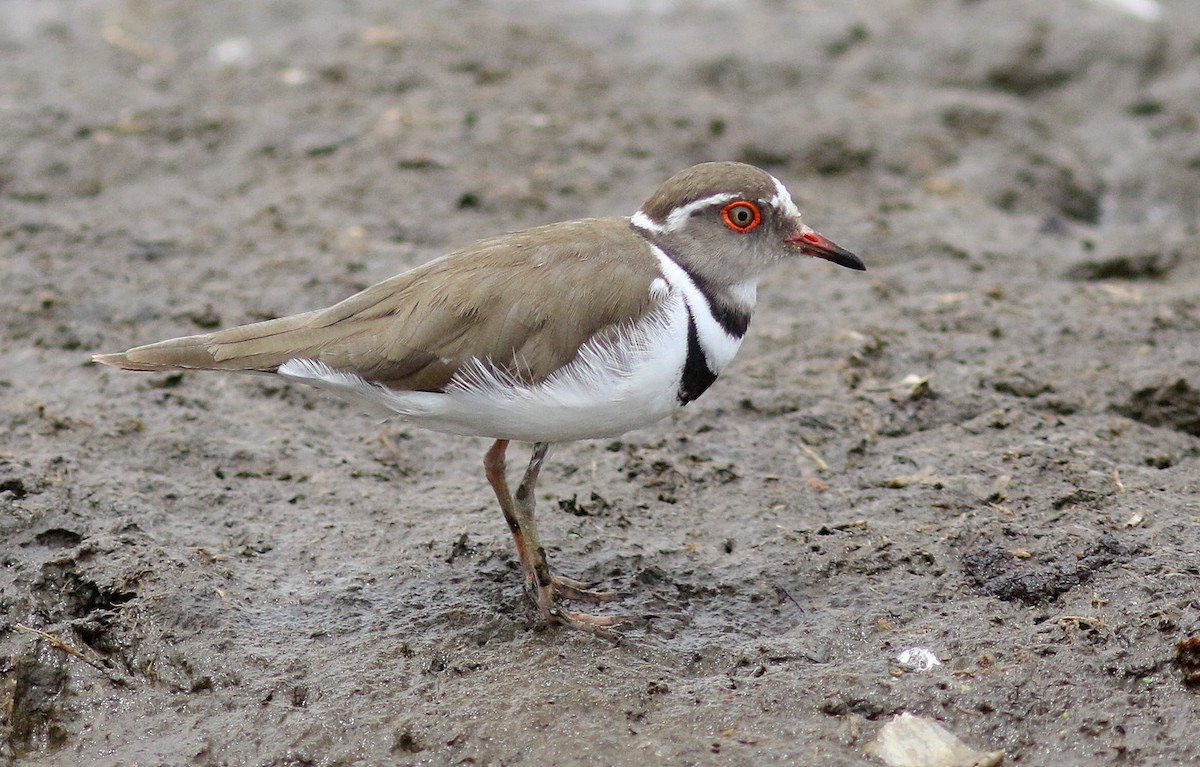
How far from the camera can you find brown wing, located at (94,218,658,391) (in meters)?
4.89

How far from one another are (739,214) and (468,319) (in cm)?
123

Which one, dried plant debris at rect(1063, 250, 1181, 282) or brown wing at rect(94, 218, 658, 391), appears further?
dried plant debris at rect(1063, 250, 1181, 282)

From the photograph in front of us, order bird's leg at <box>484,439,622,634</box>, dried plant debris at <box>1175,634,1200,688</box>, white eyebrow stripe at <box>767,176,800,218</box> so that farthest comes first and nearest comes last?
white eyebrow stripe at <box>767,176,800,218</box>
bird's leg at <box>484,439,622,634</box>
dried plant debris at <box>1175,634,1200,688</box>

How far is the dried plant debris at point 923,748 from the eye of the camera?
166 inches

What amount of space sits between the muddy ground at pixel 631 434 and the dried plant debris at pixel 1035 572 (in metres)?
0.02

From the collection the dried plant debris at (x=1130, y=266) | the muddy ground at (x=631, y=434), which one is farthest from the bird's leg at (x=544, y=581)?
the dried plant debris at (x=1130, y=266)

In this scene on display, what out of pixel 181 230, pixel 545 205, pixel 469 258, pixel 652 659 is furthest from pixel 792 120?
pixel 652 659

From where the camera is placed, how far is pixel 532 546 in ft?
17.4

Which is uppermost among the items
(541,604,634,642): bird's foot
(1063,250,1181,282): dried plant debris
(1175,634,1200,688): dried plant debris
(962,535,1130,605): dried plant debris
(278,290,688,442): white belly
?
(278,290,688,442): white belly

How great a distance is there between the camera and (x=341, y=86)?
32.8 ft

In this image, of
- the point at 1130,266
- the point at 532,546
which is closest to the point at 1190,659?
the point at 532,546

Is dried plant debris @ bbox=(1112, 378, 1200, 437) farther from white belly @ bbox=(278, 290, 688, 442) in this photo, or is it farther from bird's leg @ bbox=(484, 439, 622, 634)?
bird's leg @ bbox=(484, 439, 622, 634)

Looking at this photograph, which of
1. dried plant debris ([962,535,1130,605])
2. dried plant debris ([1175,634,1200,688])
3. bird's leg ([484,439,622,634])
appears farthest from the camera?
bird's leg ([484,439,622,634])

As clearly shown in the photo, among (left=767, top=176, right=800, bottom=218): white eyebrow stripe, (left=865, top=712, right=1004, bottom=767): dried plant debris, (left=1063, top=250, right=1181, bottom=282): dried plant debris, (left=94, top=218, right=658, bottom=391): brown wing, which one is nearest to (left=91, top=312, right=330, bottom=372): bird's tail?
(left=94, top=218, right=658, bottom=391): brown wing
